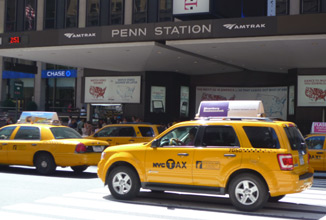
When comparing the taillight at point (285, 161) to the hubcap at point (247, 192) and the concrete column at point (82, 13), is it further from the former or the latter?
the concrete column at point (82, 13)

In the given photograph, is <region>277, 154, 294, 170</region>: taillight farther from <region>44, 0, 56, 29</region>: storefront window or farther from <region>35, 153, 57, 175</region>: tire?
<region>44, 0, 56, 29</region>: storefront window

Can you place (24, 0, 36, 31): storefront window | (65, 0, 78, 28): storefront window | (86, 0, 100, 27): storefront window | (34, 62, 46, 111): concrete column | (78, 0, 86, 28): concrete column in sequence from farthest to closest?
1. (34, 62, 46, 111): concrete column
2. (24, 0, 36, 31): storefront window
3. (65, 0, 78, 28): storefront window
4. (78, 0, 86, 28): concrete column
5. (86, 0, 100, 27): storefront window

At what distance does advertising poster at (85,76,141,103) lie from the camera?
2991 centimetres

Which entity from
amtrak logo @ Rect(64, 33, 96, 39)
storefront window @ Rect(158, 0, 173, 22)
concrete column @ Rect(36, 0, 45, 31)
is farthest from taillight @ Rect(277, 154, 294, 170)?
concrete column @ Rect(36, 0, 45, 31)

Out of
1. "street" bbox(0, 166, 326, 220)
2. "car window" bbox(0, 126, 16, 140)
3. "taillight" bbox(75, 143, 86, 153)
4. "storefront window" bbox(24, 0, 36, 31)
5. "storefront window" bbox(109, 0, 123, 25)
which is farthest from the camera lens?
"storefront window" bbox(24, 0, 36, 31)

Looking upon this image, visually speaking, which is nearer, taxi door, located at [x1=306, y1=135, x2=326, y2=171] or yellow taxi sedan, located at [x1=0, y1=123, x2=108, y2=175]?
yellow taxi sedan, located at [x1=0, y1=123, x2=108, y2=175]

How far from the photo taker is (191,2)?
22.0 meters

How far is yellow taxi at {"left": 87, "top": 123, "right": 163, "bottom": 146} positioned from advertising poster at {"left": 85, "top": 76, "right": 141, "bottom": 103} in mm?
11199

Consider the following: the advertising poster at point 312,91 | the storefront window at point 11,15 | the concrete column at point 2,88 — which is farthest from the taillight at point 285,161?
the concrete column at point 2,88

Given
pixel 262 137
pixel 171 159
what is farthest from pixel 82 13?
pixel 262 137

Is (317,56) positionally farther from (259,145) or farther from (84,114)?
(84,114)

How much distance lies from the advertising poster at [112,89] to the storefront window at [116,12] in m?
3.92

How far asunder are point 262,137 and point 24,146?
27.0 feet

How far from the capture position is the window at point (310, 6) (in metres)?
26.1
